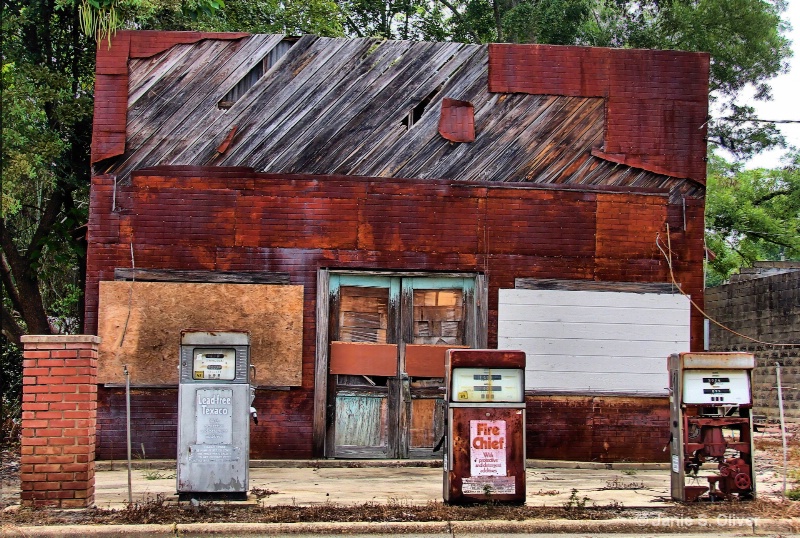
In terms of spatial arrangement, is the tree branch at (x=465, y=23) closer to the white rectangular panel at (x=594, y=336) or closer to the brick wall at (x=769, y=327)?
the brick wall at (x=769, y=327)

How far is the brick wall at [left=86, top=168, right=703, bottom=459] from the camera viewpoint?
12.8 metres

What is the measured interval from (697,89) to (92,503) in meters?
9.78

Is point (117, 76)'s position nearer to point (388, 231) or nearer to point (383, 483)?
point (388, 231)

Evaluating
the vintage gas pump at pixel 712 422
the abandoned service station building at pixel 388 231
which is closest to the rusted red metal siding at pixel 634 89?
the abandoned service station building at pixel 388 231

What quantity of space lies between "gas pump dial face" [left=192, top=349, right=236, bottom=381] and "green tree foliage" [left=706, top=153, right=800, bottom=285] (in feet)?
77.2

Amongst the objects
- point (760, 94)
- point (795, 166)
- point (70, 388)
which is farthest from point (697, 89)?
point (795, 166)

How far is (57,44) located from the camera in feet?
54.6

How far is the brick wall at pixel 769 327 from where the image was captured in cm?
1992

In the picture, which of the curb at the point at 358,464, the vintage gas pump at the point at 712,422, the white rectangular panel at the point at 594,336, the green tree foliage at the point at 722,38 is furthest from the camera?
the green tree foliage at the point at 722,38

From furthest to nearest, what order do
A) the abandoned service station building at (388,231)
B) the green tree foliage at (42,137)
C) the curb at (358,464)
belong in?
1. the green tree foliage at (42,137)
2. the abandoned service station building at (388,231)
3. the curb at (358,464)

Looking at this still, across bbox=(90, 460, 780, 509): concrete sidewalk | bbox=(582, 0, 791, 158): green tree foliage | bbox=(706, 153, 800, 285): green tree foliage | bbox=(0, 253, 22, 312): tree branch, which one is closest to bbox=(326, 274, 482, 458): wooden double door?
bbox=(90, 460, 780, 509): concrete sidewalk

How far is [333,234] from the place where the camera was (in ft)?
42.7

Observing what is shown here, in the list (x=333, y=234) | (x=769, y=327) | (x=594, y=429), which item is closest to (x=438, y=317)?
(x=333, y=234)

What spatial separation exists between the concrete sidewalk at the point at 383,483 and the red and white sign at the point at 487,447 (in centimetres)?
63
